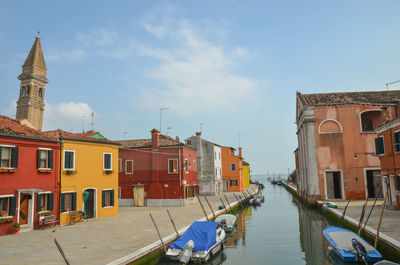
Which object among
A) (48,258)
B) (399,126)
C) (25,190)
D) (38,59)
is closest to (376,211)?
(399,126)

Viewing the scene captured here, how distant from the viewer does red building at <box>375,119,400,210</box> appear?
2061cm

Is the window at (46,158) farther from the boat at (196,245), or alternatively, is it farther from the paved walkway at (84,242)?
the boat at (196,245)

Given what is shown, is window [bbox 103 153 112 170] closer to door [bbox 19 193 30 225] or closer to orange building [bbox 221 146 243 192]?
door [bbox 19 193 30 225]

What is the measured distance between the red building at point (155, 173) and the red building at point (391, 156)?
1855cm

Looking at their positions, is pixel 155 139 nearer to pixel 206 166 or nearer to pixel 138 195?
pixel 138 195

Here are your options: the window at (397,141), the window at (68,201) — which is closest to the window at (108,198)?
the window at (68,201)

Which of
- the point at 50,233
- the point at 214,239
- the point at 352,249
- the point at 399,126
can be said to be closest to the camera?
the point at 352,249

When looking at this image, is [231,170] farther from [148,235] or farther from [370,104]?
[148,235]

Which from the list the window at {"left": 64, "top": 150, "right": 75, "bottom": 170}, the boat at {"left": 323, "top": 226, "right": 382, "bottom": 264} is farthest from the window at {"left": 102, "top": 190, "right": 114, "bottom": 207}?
the boat at {"left": 323, "top": 226, "right": 382, "bottom": 264}

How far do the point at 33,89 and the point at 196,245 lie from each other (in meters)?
55.2

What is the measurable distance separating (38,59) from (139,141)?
38059 millimetres

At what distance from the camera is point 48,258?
11.3m

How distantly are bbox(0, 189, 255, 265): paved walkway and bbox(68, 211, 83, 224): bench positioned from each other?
52 cm

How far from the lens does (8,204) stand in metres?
16.5
